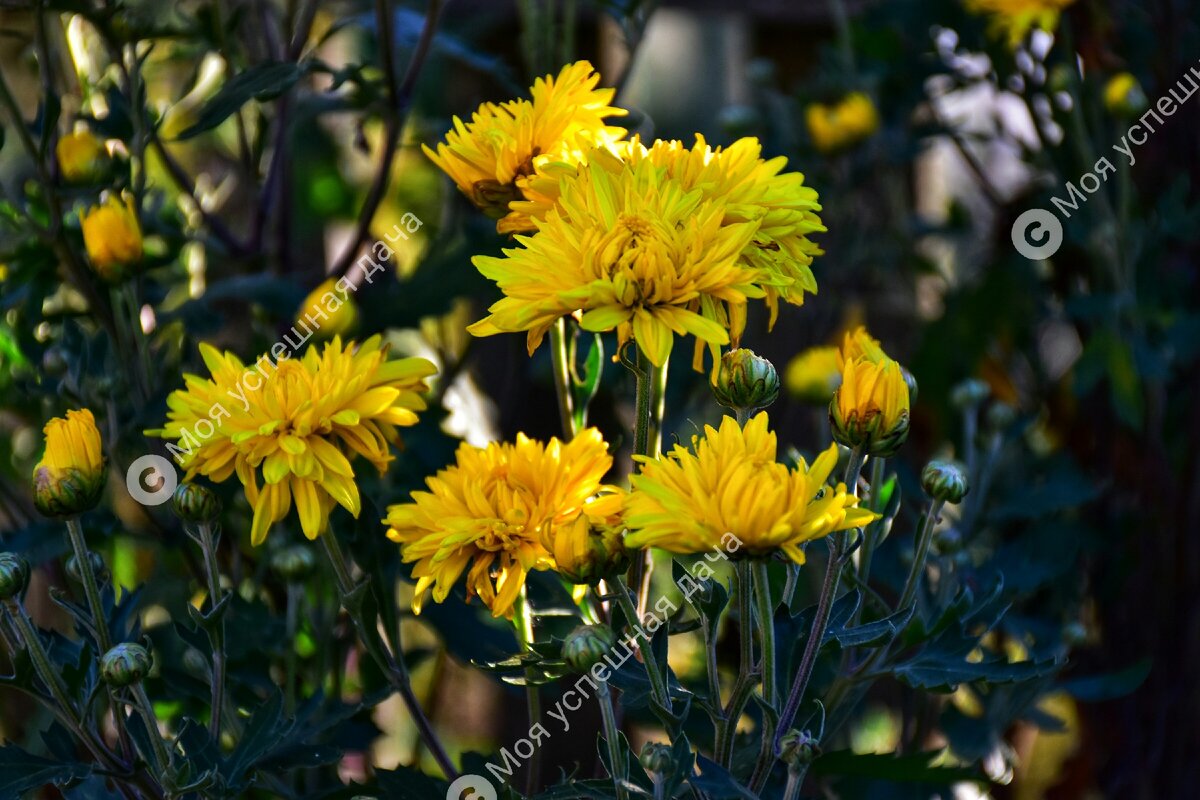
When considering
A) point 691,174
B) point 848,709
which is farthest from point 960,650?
point 691,174

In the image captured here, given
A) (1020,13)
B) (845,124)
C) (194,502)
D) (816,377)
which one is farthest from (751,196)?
(845,124)

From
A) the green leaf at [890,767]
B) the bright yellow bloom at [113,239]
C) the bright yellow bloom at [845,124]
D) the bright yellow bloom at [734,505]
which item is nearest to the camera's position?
the bright yellow bloom at [734,505]

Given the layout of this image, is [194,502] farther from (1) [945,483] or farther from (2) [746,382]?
(1) [945,483]

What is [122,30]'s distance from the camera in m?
0.90

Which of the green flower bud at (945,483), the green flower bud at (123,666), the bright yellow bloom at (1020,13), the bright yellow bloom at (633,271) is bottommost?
the green flower bud at (123,666)

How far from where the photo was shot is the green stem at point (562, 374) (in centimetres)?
70

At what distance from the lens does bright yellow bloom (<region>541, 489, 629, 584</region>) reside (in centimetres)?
55

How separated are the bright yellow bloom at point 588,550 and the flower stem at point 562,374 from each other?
0.47ft

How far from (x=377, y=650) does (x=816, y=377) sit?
46cm

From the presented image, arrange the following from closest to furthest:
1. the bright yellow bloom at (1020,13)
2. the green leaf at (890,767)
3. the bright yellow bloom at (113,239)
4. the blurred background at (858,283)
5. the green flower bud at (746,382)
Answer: the green flower bud at (746,382) → the green leaf at (890,767) → the bright yellow bloom at (113,239) → the blurred background at (858,283) → the bright yellow bloom at (1020,13)

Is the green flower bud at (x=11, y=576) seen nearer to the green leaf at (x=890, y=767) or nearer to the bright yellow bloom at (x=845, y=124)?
the green leaf at (x=890, y=767)

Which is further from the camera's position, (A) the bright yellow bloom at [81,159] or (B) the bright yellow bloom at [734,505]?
(A) the bright yellow bloom at [81,159]

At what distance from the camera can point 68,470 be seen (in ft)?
2.08

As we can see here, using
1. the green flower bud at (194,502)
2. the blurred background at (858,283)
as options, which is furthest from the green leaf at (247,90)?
the green flower bud at (194,502)
